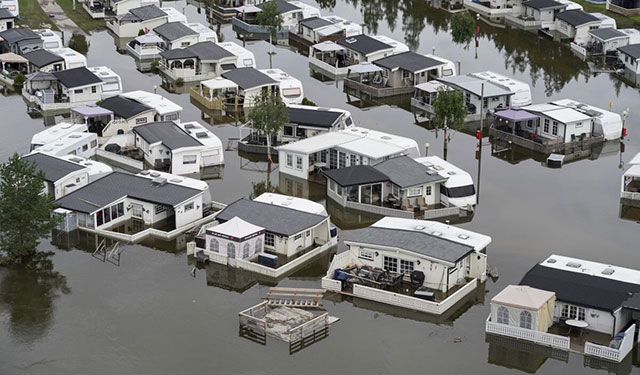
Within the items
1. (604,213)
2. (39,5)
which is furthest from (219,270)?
(39,5)

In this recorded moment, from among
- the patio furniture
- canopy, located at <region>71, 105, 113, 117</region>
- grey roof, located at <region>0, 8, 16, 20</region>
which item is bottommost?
the patio furniture

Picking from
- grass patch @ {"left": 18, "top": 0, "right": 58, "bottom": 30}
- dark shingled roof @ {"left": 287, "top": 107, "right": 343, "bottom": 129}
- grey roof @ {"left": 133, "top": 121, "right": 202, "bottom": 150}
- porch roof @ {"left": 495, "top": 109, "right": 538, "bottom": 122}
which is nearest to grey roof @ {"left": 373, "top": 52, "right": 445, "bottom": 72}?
porch roof @ {"left": 495, "top": 109, "right": 538, "bottom": 122}

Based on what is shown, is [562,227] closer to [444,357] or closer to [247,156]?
[444,357]

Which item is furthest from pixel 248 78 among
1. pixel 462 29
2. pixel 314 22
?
pixel 462 29

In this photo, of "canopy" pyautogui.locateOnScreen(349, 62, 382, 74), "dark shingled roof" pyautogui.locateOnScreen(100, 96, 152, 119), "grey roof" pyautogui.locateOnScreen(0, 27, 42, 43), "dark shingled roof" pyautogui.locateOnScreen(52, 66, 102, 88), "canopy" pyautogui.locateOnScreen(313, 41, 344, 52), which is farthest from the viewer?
"grey roof" pyautogui.locateOnScreen(0, 27, 42, 43)

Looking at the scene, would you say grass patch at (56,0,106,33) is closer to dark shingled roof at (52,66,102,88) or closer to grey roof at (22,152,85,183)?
dark shingled roof at (52,66,102,88)

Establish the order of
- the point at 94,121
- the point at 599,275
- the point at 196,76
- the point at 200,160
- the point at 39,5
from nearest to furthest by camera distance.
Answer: the point at 599,275 → the point at 200,160 → the point at 94,121 → the point at 196,76 → the point at 39,5

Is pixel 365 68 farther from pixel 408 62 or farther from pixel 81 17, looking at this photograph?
pixel 81 17
